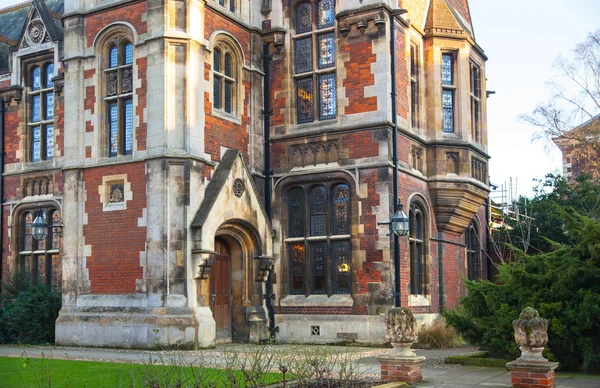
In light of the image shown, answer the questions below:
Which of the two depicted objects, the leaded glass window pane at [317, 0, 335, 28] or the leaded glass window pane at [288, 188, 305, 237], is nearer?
the leaded glass window pane at [288, 188, 305, 237]

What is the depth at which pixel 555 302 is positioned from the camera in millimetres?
13500

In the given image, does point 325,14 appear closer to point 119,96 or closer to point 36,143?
point 119,96

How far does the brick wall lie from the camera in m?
18.4

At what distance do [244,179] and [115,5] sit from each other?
18.2 ft

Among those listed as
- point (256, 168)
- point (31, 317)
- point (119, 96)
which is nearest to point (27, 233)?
point (31, 317)

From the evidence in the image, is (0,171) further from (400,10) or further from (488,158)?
(488,158)

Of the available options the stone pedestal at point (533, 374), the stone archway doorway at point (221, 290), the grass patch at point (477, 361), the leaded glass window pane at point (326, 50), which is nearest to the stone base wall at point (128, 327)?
the stone archway doorway at point (221, 290)

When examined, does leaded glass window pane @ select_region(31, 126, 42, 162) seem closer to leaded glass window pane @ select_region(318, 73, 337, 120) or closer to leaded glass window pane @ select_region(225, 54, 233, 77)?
leaded glass window pane @ select_region(225, 54, 233, 77)

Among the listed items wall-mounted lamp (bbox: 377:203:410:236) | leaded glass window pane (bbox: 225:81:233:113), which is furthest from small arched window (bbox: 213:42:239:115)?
wall-mounted lamp (bbox: 377:203:410:236)

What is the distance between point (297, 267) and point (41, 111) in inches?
389

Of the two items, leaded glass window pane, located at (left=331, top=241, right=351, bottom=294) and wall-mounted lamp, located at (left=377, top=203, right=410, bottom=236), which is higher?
wall-mounted lamp, located at (left=377, top=203, right=410, bottom=236)

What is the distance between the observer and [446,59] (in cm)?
2284

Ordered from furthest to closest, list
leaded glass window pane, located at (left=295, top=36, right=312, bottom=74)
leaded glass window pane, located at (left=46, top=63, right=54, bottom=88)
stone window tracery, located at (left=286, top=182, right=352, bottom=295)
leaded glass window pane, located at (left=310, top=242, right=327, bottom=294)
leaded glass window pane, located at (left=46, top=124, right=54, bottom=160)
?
1. leaded glass window pane, located at (left=46, top=63, right=54, bottom=88)
2. leaded glass window pane, located at (left=46, top=124, right=54, bottom=160)
3. leaded glass window pane, located at (left=295, top=36, right=312, bottom=74)
4. leaded glass window pane, located at (left=310, top=242, right=327, bottom=294)
5. stone window tracery, located at (left=286, top=182, right=352, bottom=295)

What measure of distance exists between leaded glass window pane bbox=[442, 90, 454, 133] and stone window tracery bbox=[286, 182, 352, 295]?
4.28 metres
